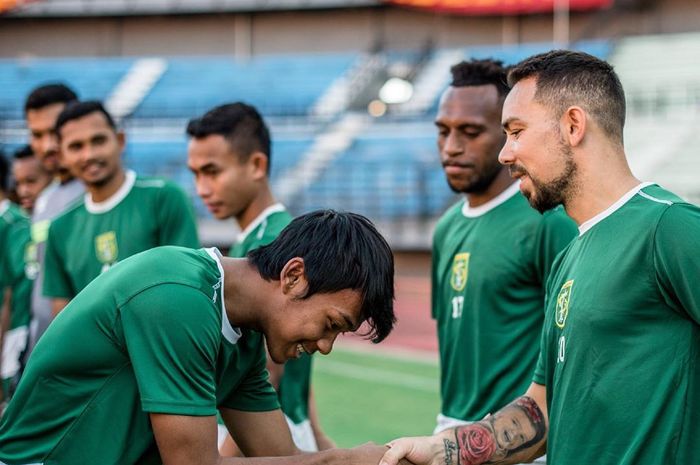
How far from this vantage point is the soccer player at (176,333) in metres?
2.87

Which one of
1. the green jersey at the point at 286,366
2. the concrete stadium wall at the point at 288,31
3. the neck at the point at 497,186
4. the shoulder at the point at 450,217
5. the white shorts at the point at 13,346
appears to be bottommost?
the white shorts at the point at 13,346

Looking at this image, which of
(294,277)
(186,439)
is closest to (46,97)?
(294,277)

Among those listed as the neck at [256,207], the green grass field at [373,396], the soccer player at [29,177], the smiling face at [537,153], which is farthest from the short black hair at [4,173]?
the smiling face at [537,153]

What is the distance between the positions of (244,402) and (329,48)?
30.0 metres

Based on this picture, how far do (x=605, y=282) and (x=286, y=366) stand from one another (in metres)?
2.31

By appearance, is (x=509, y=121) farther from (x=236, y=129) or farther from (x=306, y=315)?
(x=236, y=129)

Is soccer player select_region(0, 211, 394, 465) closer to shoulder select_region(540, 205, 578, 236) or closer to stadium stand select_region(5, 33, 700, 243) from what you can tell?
shoulder select_region(540, 205, 578, 236)

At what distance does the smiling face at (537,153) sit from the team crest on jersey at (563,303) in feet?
0.87

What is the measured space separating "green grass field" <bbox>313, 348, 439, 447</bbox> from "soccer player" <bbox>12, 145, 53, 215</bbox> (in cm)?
319

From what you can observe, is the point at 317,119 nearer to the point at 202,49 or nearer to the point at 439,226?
the point at 202,49

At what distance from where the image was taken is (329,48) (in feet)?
107

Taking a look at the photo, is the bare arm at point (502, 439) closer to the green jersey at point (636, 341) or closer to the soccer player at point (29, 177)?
the green jersey at point (636, 341)

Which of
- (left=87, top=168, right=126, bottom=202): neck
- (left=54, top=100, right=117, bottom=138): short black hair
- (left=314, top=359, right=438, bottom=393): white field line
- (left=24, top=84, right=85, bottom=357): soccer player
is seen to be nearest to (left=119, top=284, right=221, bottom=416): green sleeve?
(left=87, top=168, right=126, bottom=202): neck

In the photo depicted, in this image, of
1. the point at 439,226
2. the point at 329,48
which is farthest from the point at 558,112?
the point at 329,48
